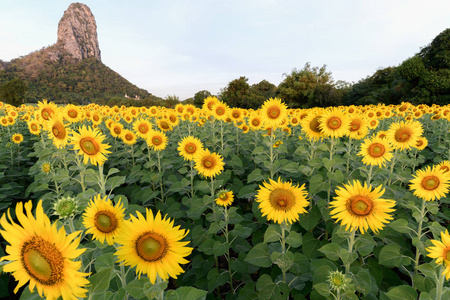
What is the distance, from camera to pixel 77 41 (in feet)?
464

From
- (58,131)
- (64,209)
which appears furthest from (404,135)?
(58,131)

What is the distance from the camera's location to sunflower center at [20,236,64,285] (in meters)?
1.03

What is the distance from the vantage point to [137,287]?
139cm

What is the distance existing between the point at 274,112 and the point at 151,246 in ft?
12.4

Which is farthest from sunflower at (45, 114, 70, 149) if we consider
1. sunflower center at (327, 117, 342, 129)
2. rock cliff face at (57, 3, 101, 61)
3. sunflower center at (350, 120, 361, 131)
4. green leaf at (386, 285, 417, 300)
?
rock cliff face at (57, 3, 101, 61)

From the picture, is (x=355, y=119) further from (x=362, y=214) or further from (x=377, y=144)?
(x=362, y=214)

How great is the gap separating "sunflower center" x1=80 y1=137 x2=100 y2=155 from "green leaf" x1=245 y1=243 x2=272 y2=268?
231 centimetres

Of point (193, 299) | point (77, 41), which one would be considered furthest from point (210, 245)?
point (77, 41)

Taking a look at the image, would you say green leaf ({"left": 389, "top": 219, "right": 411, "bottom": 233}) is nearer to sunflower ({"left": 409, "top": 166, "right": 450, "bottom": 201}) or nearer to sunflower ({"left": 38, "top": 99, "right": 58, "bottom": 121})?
sunflower ({"left": 409, "top": 166, "right": 450, "bottom": 201})

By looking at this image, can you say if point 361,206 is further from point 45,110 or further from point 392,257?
point 45,110

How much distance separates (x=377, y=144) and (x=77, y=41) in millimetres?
178336

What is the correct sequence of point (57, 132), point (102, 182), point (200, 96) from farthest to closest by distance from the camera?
1. point (200, 96)
2. point (57, 132)
3. point (102, 182)

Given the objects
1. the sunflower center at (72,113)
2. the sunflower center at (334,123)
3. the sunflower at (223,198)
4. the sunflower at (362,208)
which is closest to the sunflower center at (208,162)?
the sunflower at (223,198)

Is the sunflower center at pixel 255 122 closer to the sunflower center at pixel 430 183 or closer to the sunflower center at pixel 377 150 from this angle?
the sunflower center at pixel 377 150
